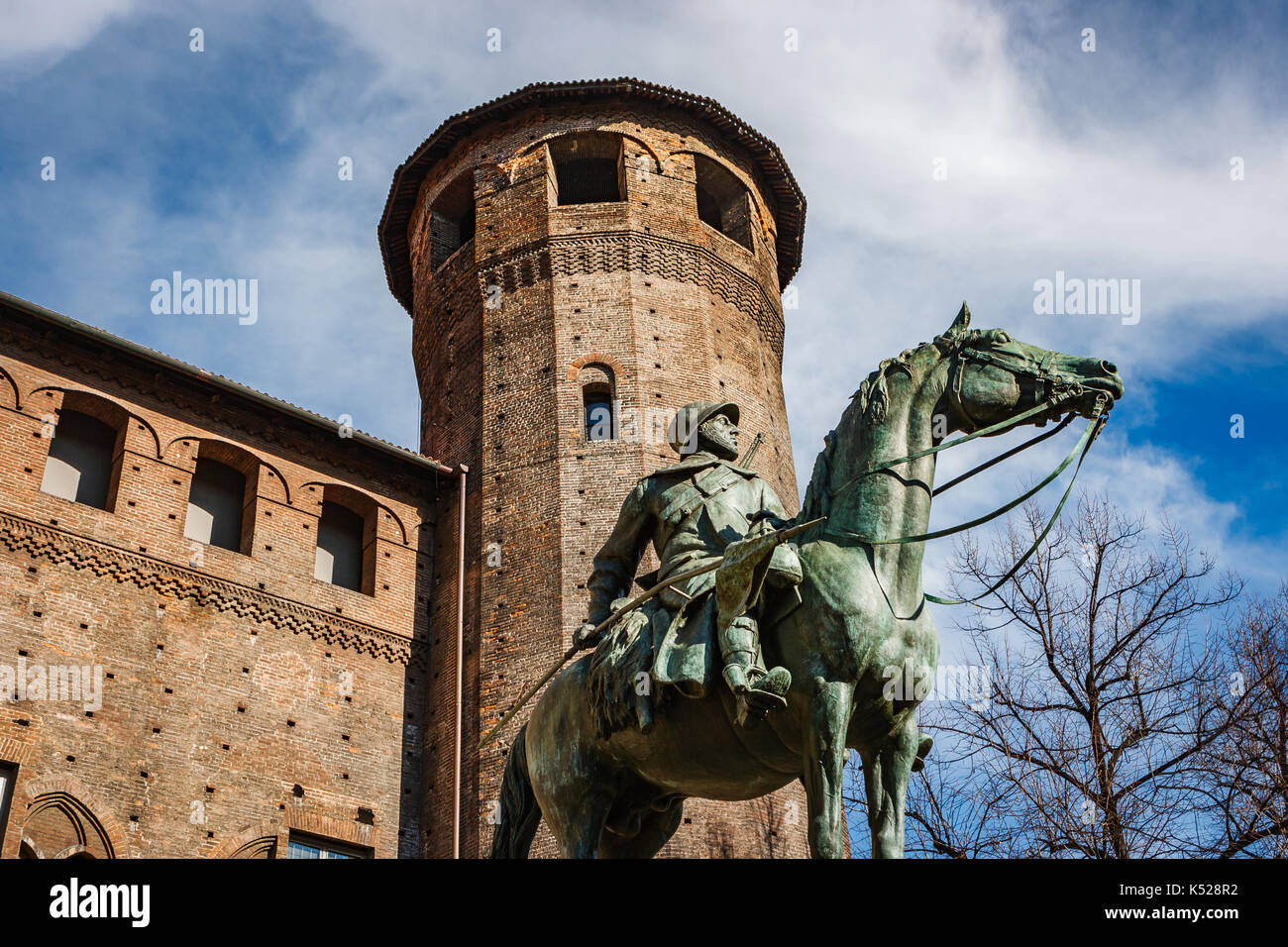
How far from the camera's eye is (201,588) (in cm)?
1703

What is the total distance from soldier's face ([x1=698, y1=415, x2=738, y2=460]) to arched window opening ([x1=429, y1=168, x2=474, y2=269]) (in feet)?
48.9

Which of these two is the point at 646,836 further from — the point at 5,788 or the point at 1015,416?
the point at 5,788

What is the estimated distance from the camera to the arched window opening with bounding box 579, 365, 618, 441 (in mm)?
19734

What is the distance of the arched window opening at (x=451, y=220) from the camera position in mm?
23453

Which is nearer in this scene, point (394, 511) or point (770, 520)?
point (770, 520)

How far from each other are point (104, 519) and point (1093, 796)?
11668 mm

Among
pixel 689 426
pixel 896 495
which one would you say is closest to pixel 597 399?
pixel 689 426

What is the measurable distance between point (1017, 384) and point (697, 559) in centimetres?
208

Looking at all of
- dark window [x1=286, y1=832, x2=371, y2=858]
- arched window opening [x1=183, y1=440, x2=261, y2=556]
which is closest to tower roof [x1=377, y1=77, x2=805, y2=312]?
arched window opening [x1=183, y1=440, x2=261, y2=556]

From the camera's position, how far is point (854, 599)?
23.4ft

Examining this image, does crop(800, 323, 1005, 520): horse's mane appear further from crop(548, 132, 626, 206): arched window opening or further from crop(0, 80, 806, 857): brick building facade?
crop(548, 132, 626, 206): arched window opening

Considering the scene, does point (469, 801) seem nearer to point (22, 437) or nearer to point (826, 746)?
point (22, 437)

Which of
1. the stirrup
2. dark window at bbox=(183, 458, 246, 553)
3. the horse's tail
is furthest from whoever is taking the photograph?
dark window at bbox=(183, 458, 246, 553)
